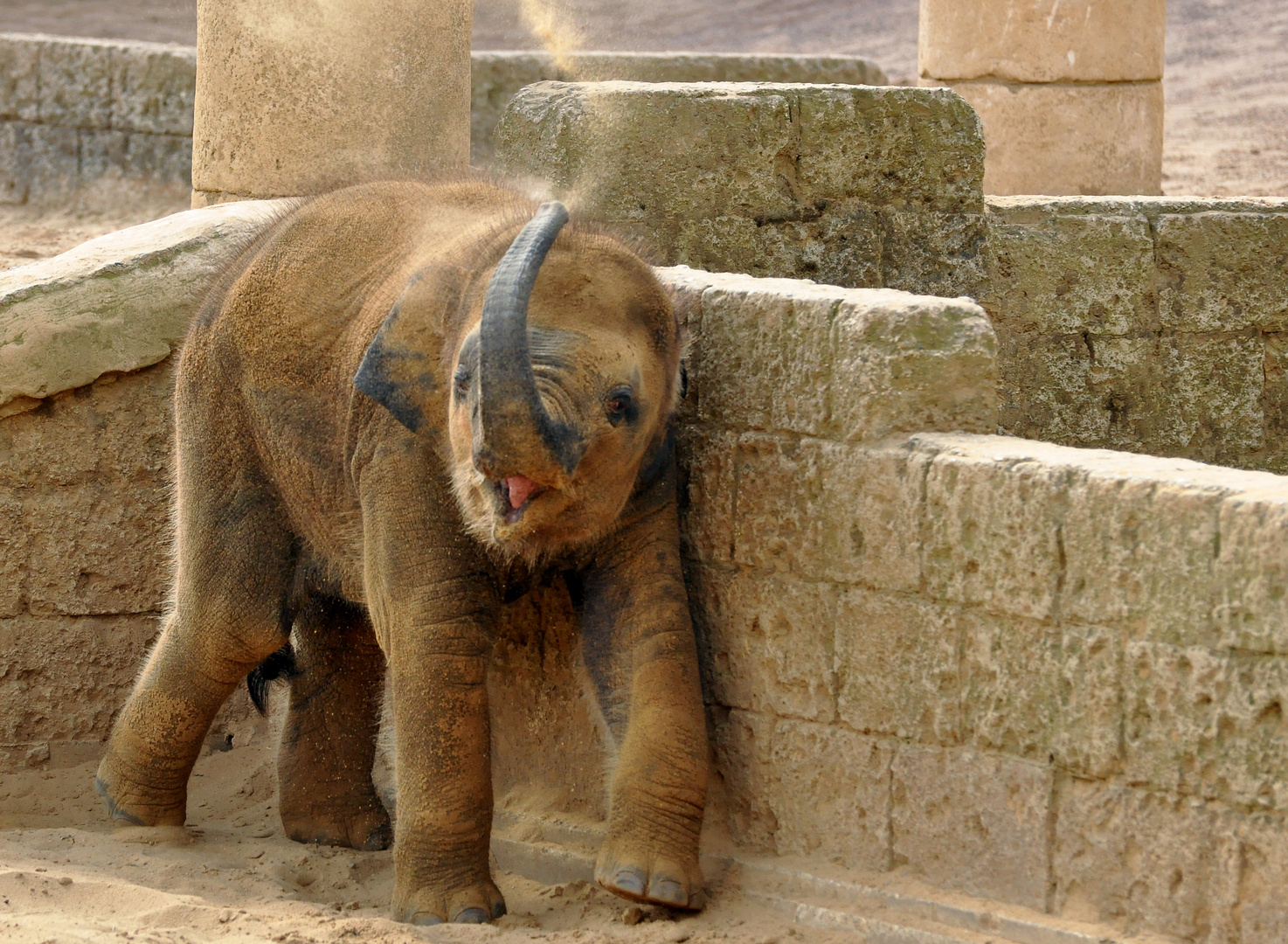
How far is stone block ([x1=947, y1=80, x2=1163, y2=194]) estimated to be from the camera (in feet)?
37.7

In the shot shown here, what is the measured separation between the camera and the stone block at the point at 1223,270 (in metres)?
6.89

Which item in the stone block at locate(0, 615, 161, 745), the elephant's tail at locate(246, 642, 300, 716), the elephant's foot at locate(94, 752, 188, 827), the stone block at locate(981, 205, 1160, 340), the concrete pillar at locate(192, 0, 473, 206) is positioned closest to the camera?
the elephant's foot at locate(94, 752, 188, 827)

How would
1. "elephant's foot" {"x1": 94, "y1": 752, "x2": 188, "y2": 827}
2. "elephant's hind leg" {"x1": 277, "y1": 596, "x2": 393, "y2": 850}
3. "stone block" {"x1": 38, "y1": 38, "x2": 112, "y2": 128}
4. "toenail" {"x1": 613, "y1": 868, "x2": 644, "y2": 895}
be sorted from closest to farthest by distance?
"toenail" {"x1": 613, "y1": 868, "x2": 644, "y2": 895}, "elephant's foot" {"x1": 94, "y1": 752, "x2": 188, "y2": 827}, "elephant's hind leg" {"x1": 277, "y1": 596, "x2": 393, "y2": 850}, "stone block" {"x1": 38, "y1": 38, "x2": 112, "y2": 128}

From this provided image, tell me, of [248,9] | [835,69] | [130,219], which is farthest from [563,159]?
[835,69]

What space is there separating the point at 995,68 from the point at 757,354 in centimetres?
775

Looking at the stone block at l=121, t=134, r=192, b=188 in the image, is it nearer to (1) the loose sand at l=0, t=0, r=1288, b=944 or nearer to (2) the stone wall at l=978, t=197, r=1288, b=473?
(1) the loose sand at l=0, t=0, r=1288, b=944

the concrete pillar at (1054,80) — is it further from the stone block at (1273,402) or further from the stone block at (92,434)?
the stone block at (92,434)

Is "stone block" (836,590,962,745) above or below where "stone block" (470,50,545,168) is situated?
below

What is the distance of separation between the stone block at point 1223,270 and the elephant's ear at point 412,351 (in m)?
3.72

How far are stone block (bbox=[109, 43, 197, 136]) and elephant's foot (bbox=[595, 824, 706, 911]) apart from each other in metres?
11.2

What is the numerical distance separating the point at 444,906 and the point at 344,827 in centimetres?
129

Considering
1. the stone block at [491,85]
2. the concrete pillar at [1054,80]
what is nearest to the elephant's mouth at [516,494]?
the concrete pillar at [1054,80]

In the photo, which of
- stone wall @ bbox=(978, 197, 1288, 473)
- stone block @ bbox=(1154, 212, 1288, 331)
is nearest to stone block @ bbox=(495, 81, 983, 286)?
stone wall @ bbox=(978, 197, 1288, 473)

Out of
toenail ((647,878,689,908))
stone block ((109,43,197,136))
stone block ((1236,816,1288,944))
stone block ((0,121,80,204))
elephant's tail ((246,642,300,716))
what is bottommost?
toenail ((647,878,689,908))
